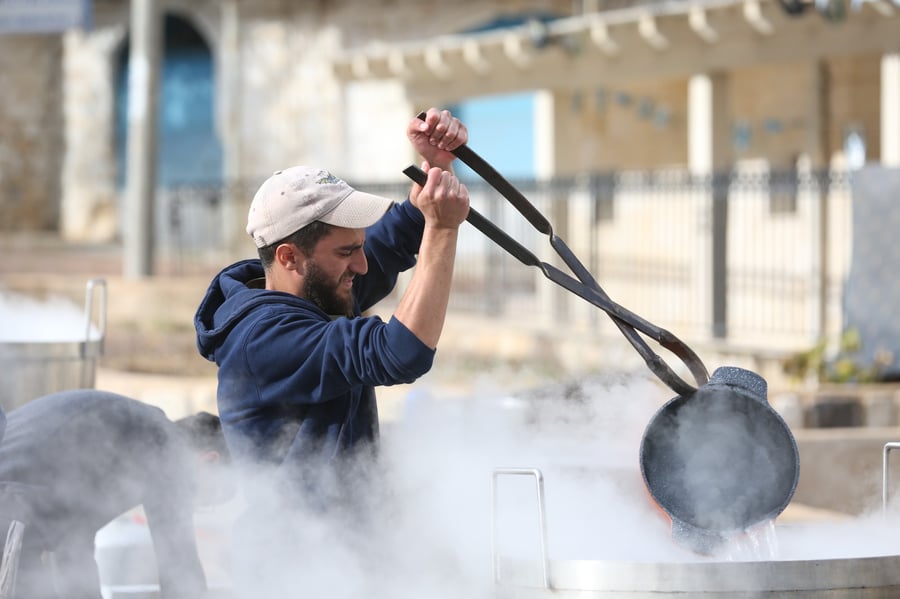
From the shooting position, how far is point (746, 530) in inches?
94.4

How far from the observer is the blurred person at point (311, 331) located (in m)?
2.27

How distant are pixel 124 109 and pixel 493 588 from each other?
824 inches

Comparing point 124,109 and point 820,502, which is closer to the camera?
point 820,502

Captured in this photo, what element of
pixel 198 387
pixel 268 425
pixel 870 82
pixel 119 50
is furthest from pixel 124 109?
pixel 268 425

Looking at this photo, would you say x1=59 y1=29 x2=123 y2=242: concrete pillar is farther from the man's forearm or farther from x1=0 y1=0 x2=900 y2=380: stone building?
the man's forearm

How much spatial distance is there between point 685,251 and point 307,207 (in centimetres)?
1190

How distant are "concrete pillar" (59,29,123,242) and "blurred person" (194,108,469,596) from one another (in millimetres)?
20009

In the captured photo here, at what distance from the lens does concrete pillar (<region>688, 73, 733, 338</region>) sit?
1113cm

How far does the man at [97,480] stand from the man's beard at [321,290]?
577mm

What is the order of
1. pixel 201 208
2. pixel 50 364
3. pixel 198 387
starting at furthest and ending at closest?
pixel 201 208, pixel 198 387, pixel 50 364

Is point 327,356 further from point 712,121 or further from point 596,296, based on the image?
point 712,121

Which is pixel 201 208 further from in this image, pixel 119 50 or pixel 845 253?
pixel 845 253

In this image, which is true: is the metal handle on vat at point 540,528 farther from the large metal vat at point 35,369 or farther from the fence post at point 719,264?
the fence post at point 719,264

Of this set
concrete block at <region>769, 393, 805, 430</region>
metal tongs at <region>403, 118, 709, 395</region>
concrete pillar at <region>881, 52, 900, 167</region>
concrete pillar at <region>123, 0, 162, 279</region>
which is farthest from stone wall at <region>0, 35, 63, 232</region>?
metal tongs at <region>403, 118, 709, 395</region>
